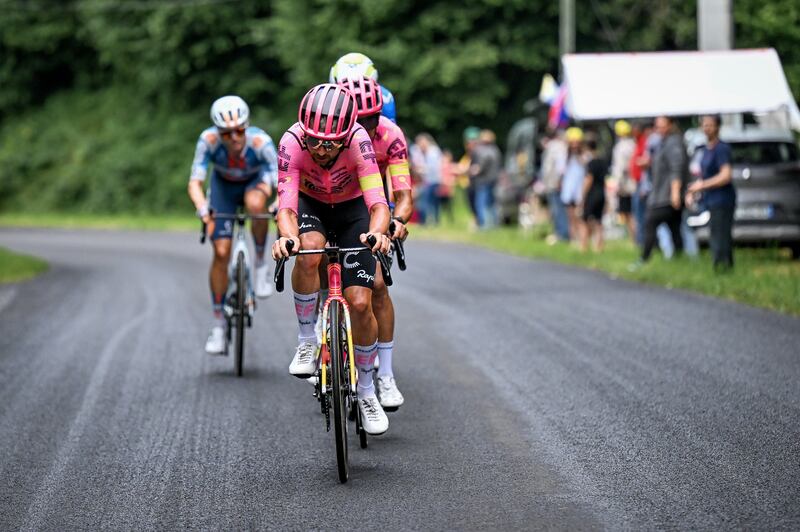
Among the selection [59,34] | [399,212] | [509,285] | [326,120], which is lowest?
[509,285]

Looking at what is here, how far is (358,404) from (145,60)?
137ft

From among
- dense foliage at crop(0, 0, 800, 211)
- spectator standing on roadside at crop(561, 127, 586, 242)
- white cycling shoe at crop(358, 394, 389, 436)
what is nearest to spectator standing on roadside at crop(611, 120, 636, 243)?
spectator standing on roadside at crop(561, 127, 586, 242)

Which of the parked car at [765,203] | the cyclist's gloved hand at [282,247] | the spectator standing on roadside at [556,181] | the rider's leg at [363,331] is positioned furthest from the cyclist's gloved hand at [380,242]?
the spectator standing on roadside at [556,181]

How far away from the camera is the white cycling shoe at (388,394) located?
25.5ft

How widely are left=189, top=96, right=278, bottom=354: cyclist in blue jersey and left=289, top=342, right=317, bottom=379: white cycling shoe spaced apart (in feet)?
9.54

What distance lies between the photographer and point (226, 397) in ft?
29.9

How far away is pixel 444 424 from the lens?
315 inches

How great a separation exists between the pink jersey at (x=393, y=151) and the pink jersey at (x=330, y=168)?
0.64 meters

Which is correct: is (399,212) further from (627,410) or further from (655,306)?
(655,306)

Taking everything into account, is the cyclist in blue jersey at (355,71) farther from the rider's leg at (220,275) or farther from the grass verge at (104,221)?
the grass verge at (104,221)

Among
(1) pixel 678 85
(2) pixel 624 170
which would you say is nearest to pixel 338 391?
(1) pixel 678 85

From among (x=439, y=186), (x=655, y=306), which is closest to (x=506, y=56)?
(x=439, y=186)

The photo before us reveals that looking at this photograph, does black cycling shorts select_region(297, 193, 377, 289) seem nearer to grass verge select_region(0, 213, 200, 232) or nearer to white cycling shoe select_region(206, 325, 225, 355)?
white cycling shoe select_region(206, 325, 225, 355)

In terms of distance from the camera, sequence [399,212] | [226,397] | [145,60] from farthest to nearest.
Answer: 1. [145,60]
2. [226,397]
3. [399,212]
